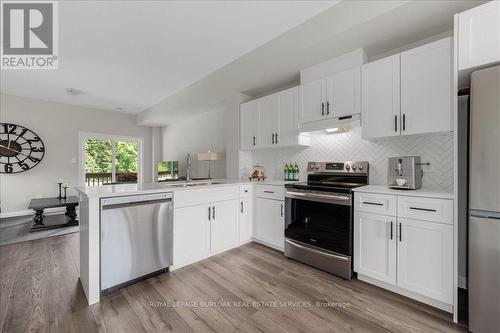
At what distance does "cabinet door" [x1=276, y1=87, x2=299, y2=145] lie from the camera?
9.84 feet

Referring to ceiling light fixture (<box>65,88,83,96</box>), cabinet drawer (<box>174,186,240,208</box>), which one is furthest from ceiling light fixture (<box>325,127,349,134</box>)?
ceiling light fixture (<box>65,88,83,96</box>)

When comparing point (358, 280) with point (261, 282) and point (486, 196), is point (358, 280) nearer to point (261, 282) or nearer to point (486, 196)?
point (261, 282)

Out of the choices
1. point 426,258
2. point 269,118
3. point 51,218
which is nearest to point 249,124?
point 269,118

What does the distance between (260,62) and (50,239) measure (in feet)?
13.7

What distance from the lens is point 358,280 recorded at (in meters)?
2.25

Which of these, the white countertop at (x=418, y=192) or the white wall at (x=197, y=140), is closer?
the white countertop at (x=418, y=192)

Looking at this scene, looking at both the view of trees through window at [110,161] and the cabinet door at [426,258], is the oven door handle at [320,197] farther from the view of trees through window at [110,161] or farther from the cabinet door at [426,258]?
the view of trees through window at [110,161]

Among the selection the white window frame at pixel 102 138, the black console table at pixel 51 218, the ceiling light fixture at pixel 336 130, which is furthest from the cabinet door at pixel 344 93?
the white window frame at pixel 102 138

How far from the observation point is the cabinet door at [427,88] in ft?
6.09

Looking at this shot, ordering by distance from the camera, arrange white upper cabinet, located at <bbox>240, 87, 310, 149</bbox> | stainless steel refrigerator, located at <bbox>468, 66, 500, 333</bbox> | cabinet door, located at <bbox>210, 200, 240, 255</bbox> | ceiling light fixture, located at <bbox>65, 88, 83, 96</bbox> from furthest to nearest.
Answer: ceiling light fixture, located at <bbox>65, 88, 83, 96</bbox> → white upper cabinet, located at <bbox>240, 87, 310, 149</bbox> → cabinet door, located at <bbox>210, 200, 240, 255</bbox> → stainless steel refrigerator, located at <bbox>468, 66, 500, 333</bbox>

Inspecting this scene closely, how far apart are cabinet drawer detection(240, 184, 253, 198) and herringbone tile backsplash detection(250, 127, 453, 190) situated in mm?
622

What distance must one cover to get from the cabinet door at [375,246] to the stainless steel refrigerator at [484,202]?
54 centimetres

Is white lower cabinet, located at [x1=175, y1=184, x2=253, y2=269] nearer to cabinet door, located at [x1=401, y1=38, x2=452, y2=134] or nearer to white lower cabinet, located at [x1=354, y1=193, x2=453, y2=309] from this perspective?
white lower cabinet, located at [x1=354, y1=193, x2=453, y2=309]

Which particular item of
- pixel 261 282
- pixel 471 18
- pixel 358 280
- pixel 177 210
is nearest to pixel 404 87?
pixel 471 18
